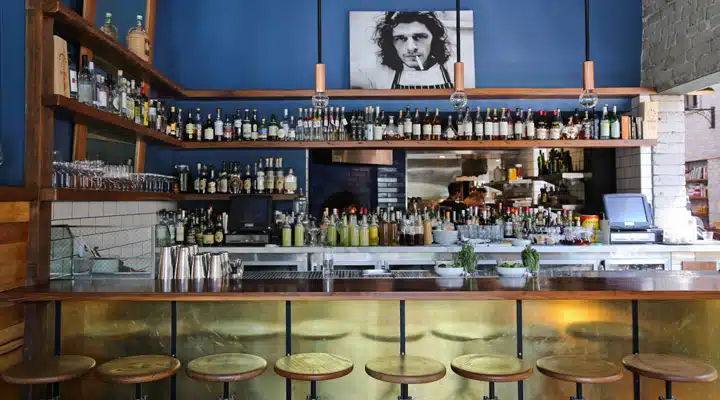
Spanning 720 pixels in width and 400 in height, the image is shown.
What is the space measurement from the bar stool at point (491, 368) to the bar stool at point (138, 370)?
1.35 metres

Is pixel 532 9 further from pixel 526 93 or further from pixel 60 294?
pixel 60 294

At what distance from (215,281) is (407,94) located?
3.03m

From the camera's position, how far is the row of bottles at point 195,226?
5.27m

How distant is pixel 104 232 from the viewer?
383cm

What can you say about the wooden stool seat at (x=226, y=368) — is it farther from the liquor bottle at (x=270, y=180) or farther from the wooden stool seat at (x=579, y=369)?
the liquor bottle at (x=270, y=180)

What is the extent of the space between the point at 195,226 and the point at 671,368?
4.32 metres

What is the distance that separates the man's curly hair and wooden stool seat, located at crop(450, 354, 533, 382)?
12.2 ft

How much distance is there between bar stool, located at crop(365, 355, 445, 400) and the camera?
2.41 meters

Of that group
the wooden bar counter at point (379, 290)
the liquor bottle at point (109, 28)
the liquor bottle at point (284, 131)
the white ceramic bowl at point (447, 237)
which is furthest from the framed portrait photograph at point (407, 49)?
the wooden bar counter at point (379, 290)

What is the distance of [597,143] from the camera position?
5.43 m

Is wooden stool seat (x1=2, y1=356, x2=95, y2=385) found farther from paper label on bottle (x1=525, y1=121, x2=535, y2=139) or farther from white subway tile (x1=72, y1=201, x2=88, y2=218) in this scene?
paper label on bottle (x1=525, y1=121, x2=535, y2=139)

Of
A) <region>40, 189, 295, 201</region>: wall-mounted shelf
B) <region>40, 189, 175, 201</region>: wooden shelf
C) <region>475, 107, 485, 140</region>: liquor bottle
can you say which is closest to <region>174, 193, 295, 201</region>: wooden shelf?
<region>40, 189, 295, 201</region>: wall-mounted shelf

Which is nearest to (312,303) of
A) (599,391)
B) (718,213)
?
(599,391)

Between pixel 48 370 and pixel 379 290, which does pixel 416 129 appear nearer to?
pixel 379 290
